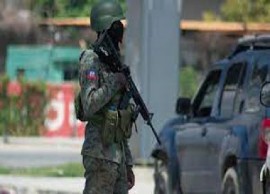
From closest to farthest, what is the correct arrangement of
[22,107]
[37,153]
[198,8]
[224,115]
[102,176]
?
[102,176], [224,115], [37,153], [22,107], [198,8]

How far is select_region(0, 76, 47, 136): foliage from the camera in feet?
107

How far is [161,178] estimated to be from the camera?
13.2 m

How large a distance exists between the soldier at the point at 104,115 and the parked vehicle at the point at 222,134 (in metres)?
2.42

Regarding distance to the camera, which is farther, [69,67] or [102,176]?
[69,67]

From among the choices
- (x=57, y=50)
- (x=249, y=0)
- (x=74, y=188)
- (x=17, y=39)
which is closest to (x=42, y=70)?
(x=57, y=50)

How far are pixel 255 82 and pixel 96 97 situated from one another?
11.8 ft

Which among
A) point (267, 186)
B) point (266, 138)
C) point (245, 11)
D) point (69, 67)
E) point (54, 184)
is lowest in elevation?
point (69, 67)

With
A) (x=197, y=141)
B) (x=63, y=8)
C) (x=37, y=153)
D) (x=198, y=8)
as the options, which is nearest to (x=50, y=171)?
(x=37, y=153)

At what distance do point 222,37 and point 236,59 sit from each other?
102 feet

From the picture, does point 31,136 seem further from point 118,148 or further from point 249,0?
point 118,148

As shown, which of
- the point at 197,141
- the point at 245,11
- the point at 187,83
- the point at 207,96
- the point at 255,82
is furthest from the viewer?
the point at 245,11

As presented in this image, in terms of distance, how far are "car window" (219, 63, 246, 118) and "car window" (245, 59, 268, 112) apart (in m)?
0.22

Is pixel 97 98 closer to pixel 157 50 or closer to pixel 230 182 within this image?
pixel 230 182

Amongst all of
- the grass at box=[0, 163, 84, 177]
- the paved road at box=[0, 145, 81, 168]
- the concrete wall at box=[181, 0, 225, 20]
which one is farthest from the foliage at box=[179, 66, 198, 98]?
the concrete wall at box=[181, 0, 225, 20]
